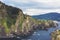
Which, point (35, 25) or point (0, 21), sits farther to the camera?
point (35, 25)

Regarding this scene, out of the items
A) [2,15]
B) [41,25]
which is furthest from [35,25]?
[2,15]

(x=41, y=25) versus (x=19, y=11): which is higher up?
(x=19, y=11)

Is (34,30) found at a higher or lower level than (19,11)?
lower

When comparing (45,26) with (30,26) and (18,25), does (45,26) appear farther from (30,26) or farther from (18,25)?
(18,25)

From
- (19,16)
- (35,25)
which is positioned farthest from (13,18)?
(35,25)

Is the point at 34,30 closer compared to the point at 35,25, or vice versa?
the point at 34,30

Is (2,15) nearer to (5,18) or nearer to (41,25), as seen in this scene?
(5,18)
